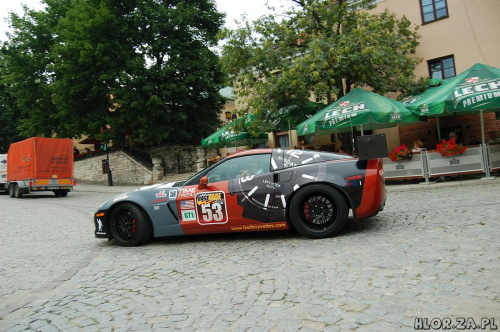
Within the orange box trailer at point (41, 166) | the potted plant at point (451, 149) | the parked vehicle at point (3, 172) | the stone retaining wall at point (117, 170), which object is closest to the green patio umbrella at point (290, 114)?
the potted plant at point (451, 149)

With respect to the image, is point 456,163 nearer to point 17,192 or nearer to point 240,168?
point 240,168

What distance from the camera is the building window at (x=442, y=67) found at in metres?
18.4

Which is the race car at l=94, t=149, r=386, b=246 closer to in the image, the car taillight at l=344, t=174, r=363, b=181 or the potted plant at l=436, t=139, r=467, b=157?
the car taillight at l=344, t=174, r=363, b=181

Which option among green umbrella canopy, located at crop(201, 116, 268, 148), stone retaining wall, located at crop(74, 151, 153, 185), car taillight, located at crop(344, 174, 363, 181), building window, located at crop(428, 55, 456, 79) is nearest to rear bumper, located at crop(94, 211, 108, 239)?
car taillight, located at crop(344, 174, 363, 181)

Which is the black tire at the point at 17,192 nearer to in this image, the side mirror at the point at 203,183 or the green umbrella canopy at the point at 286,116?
the green umbrella canopy at the point at 286,116

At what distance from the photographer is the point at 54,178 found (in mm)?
19688

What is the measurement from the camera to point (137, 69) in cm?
2341

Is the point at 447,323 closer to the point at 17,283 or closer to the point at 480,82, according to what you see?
the point at 17,283

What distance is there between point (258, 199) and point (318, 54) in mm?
9965

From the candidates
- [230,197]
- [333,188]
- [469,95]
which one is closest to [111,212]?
[230,197]

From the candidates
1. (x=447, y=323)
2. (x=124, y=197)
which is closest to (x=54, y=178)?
(x=124, y=197)

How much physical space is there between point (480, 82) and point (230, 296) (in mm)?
11135

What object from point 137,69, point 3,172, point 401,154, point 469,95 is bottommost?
point 401,154

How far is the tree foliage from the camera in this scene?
919 inches
